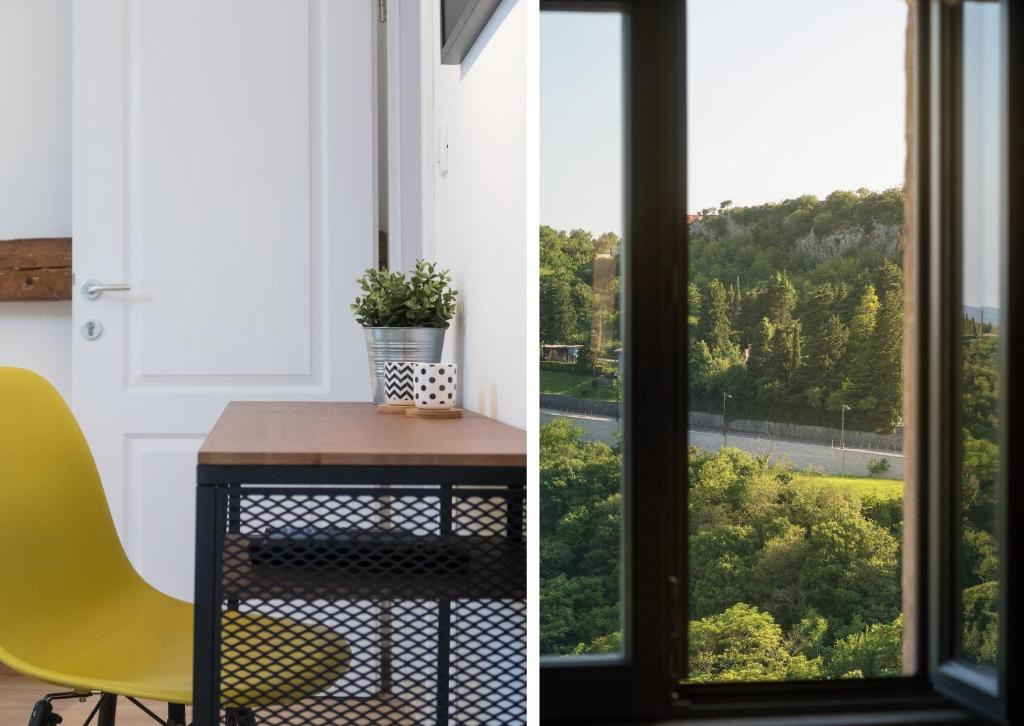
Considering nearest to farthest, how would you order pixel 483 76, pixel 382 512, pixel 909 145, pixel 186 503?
pixel 909 145, pixel 382 512, pixel 483 76, pixel 186 503

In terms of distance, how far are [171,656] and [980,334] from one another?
1227mm

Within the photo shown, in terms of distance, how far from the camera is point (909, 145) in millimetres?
193

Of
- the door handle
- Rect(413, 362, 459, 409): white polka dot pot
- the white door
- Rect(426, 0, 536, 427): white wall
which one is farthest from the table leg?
the door handle

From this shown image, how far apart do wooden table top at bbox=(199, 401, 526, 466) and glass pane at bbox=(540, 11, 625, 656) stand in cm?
67

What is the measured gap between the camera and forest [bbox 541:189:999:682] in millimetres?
195

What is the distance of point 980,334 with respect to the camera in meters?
0.18

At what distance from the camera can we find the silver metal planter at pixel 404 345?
1531mm

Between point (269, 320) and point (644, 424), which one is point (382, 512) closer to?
point (644, 424)

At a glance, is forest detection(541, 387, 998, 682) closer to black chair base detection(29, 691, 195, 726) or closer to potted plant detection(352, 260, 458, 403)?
black chair base detection(29, 691, 195, 726)

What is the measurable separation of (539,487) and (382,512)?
0.69 m

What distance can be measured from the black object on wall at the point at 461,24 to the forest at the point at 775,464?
3.57 ft

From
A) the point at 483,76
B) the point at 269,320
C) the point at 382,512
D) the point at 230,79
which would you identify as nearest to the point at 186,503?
the point at 269,320

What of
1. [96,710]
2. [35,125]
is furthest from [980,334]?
[35,125]

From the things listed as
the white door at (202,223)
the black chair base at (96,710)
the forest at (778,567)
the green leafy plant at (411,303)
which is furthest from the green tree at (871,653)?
the white door at (202,223)
